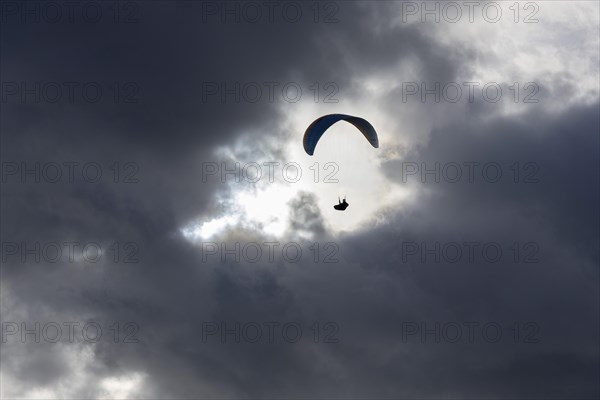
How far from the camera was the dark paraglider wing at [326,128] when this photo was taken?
518ft

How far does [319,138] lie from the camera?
521 feet

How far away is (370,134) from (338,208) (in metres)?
11.0

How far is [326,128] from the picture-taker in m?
158

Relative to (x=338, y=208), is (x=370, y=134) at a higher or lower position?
higher

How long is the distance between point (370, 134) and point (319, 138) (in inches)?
259

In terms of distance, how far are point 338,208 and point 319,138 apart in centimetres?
983

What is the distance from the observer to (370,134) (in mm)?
159250

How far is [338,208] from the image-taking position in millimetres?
155500

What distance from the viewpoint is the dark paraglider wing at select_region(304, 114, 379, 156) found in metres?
158
